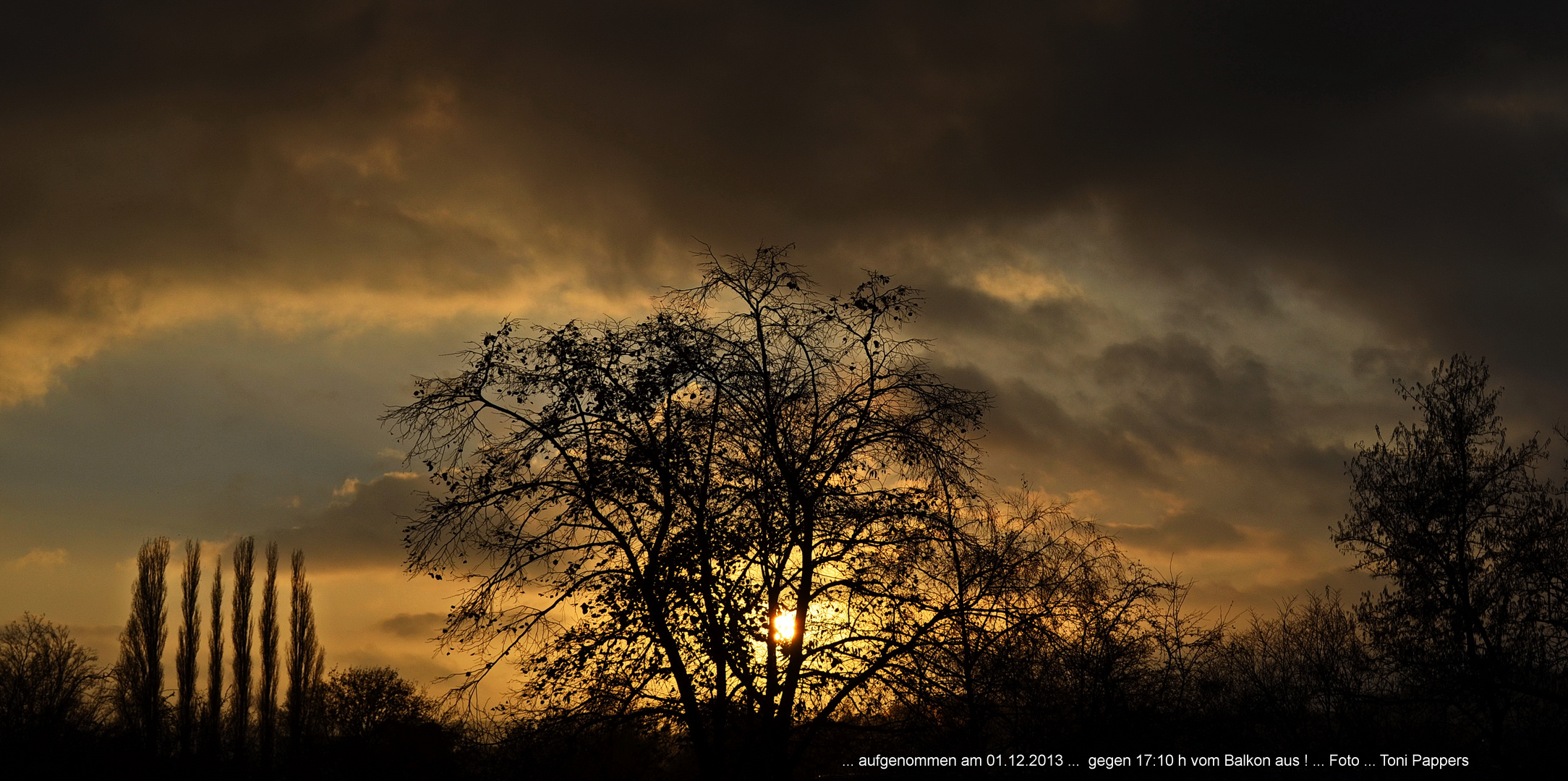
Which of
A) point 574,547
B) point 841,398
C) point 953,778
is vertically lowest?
point 953,778

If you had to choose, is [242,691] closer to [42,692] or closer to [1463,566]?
[42,692]

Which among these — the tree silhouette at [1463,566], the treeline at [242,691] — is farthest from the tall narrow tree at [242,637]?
the tree silhouette at [1463,566]

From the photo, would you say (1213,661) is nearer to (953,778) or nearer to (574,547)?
(953,778)

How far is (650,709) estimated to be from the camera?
13.6 m

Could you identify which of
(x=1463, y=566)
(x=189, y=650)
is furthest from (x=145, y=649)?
(x=1463, y=566)

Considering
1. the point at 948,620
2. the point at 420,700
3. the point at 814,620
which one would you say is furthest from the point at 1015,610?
the point at 420,700

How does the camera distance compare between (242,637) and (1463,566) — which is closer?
(1463,566)

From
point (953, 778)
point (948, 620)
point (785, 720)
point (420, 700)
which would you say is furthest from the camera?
point (420, 700)

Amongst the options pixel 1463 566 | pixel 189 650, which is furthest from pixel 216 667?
pixel 1463 566

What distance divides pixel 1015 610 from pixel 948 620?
97 centimetres

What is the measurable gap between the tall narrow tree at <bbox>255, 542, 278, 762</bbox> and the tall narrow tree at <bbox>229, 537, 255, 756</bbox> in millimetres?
710

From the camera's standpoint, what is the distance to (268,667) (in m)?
62.3

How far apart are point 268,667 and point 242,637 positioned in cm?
242

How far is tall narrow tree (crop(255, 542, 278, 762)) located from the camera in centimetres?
6062
